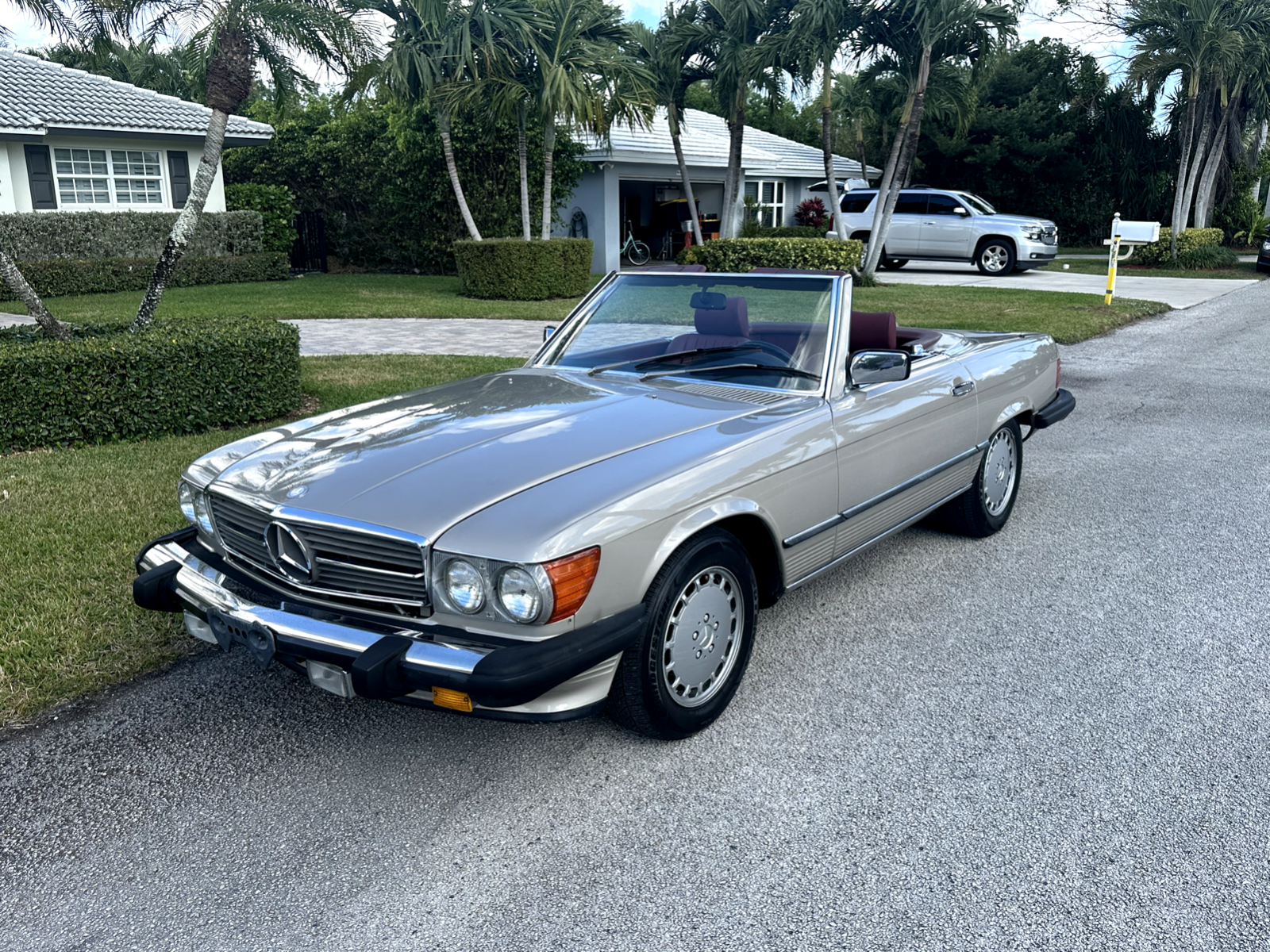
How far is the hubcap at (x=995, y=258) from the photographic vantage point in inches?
921

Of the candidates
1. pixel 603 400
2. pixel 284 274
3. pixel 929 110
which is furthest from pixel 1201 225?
pixel 603 400

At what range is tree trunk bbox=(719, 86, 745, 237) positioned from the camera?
63.4 feet

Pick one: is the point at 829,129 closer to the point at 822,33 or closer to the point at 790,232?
the point at 822,33

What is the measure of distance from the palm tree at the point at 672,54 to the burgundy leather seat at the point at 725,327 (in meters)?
15.9

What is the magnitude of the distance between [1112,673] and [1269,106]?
2885cm

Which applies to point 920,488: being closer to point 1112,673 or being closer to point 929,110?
point 1112,673

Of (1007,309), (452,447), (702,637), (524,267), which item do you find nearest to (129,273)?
(524,267)

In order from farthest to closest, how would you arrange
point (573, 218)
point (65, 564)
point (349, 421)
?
point (573, 218) → point (65, 564) → point (349, 421)

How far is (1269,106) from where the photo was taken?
86.1ft

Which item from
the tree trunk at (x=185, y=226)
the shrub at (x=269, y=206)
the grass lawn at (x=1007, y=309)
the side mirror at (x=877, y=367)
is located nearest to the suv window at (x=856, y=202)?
the grass lawn at (x=1007, y=309)

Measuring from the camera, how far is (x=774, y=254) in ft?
58.7

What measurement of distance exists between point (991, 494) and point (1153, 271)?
2378cm

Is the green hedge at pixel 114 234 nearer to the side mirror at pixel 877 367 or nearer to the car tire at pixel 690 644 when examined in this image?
the side mirror at pixel 877 367

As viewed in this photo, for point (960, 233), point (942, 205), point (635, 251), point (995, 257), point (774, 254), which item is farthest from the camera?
point (635, 251)
